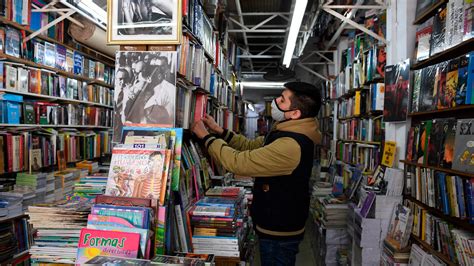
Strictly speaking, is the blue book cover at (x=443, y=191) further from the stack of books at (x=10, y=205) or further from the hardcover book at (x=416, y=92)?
the stack of books at (x=10, y=205)

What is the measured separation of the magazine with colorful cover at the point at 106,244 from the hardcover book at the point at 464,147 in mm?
1718

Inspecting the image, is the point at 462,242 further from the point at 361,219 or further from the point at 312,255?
the point at 312,255

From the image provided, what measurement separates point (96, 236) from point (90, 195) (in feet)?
1.82

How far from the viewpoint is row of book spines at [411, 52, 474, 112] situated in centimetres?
184

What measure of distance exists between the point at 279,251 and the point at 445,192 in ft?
3.54

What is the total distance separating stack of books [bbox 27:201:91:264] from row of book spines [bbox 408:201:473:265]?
1950mm

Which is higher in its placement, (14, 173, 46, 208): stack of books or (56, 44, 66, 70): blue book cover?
(56, 44, 66, 70): blue book cover

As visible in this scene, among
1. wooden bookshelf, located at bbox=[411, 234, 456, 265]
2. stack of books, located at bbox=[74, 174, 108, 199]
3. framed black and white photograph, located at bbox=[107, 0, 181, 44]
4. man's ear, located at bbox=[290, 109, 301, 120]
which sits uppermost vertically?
framed black and white photograph, located at bbox=[107, 0, 181, 44]

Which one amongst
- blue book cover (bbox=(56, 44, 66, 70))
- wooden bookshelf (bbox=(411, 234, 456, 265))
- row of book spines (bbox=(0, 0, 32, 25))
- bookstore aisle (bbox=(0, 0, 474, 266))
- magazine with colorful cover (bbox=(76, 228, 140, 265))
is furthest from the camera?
blue book cover (bbox=(56, 44, 66, 70))

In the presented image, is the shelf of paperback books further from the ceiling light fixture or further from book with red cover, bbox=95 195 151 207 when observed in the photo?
the ceiling light fixture

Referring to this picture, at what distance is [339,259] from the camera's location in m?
3.36

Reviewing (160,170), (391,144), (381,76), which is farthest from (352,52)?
(160,170)

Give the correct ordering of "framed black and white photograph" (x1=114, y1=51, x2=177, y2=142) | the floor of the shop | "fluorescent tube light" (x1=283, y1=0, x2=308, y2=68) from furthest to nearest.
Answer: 1. the floor of the shop
2. "fluorescent tube light" (x1=283, y1=0, x2=308, y2=68)
3. "framed black and white photograph" (x1=114, y1=51, x2=177, y2=142)

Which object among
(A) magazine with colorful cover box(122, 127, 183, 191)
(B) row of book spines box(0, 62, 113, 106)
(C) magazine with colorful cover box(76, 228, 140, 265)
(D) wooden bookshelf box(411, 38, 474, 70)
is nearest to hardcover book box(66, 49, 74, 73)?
(B) row of book spines box(0, 62, 113, 106)
